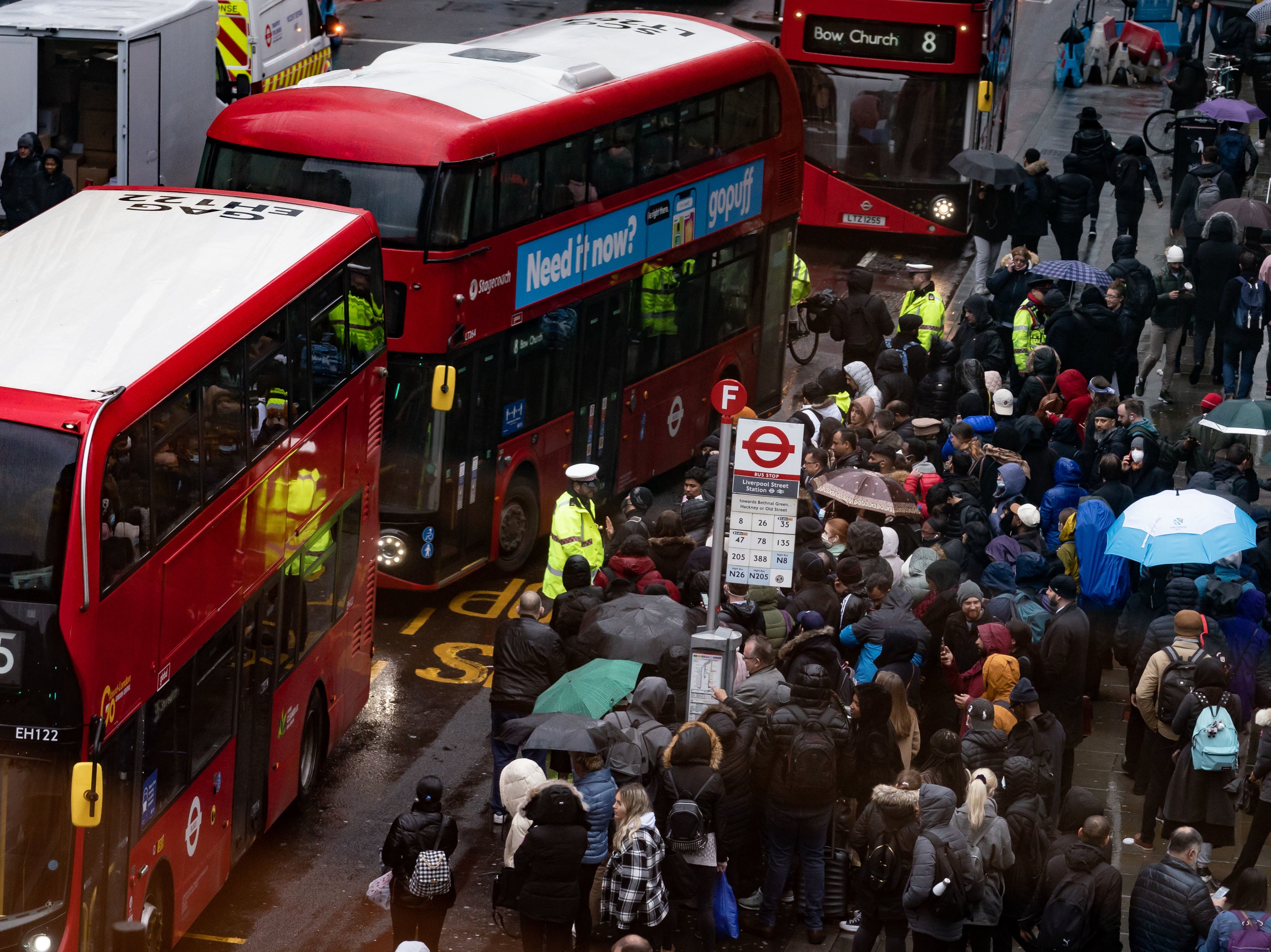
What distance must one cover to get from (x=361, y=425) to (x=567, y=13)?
81.8 feet

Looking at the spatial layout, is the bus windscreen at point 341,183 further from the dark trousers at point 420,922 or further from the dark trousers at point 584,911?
the dark trousers at point 420,922

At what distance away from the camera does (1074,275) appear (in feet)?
60.0

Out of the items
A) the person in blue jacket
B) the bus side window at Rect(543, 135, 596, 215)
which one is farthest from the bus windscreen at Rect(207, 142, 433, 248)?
the person in blue jacket

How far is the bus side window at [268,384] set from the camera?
1055 centimetres

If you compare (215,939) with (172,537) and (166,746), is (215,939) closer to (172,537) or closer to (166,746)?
(166,746)

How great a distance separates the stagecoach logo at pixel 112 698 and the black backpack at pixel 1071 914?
4.66 m

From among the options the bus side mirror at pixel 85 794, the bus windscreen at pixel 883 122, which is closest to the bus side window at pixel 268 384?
the bus side mirror at pixel 85 794

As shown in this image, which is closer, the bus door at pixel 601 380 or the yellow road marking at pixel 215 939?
the yellow road marking at pixel 215 939

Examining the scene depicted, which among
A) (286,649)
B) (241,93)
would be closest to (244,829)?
(286,649)

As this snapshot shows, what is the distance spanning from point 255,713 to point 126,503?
252 centimetres

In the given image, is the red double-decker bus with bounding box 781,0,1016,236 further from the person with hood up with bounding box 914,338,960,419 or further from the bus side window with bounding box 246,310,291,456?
the bus side window with bounding box 246,310,291,456

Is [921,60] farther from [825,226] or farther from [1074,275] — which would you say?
[1074,275]

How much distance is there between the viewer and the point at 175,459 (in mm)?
9445

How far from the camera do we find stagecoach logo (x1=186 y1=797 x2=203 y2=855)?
32.9 ft
